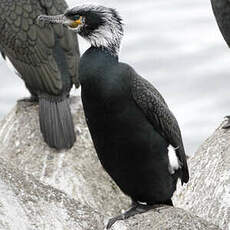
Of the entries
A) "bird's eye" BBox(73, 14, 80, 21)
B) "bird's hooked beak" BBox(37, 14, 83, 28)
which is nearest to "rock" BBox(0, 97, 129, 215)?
"bird's hooked beak" BBox(37, 14, 83, 28)

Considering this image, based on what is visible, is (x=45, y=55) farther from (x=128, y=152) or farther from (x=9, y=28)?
(x=128, y=152)

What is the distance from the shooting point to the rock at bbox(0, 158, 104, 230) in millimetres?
4879

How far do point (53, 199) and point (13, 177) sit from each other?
288 mm

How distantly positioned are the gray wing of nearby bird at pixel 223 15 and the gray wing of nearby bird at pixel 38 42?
225 cm

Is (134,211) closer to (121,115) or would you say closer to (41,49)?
(121,115)

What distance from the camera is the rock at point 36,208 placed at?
4.88 m

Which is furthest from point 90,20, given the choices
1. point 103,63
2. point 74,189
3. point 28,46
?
point 28,46

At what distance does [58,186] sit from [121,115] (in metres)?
3.27

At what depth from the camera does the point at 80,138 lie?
872 centimetres

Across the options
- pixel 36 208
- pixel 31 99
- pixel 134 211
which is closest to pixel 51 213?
pixel 36 208

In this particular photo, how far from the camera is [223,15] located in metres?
7.02

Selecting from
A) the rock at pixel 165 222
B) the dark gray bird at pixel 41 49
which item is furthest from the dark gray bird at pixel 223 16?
the dark gray bird at pixel 41 49

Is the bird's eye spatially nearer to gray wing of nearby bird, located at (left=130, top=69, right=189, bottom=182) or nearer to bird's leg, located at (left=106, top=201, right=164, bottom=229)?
gray wing of nearby bird, located at (left=130, top=69, right=189, bottom=182)

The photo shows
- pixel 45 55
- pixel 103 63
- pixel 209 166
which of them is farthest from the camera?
pixel 45 55
